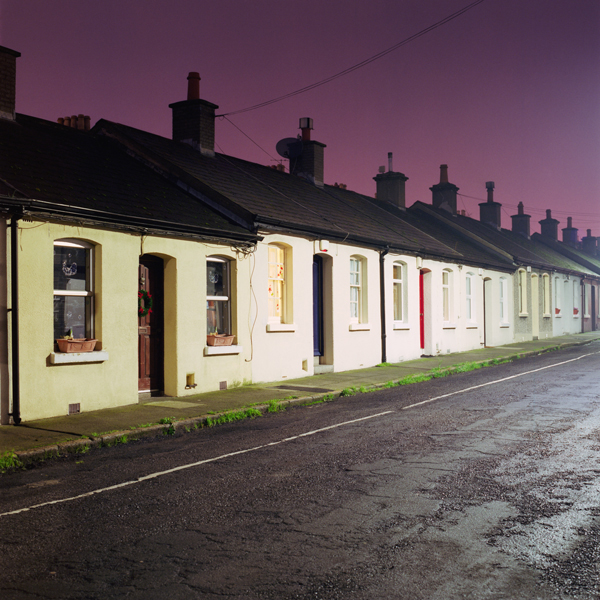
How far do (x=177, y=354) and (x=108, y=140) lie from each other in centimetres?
726

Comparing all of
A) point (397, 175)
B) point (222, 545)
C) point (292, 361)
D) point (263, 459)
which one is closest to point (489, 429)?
point (263, 459)

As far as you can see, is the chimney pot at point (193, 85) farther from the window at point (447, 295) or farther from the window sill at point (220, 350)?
the window at point (447, 295)

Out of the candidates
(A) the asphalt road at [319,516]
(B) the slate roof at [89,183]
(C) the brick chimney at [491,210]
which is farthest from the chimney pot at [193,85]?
(C) the brick chimney at [491,210]

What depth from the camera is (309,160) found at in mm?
23672

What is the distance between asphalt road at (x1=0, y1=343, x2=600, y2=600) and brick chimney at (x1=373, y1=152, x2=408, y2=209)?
22.7 meters

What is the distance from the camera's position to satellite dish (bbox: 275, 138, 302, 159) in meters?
23.8

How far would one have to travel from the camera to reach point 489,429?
8734 millimetres

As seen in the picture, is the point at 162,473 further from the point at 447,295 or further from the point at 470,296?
the point at 470,296

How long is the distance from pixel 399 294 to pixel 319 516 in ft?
55.1

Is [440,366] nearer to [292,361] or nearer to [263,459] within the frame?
[292,361]

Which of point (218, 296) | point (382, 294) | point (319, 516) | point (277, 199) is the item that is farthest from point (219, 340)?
point (319, 516)

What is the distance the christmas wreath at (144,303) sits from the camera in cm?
1194

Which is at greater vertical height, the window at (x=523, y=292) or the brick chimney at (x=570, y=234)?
the brick chimney at (x=570, y=234)

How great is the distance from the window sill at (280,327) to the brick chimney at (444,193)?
77.8 ft
